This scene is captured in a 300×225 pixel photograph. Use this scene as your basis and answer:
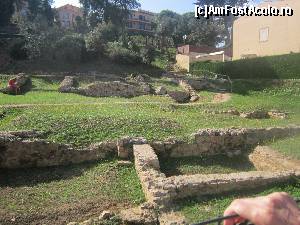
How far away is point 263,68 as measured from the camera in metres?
32.6

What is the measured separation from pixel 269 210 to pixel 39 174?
11362 millimetres

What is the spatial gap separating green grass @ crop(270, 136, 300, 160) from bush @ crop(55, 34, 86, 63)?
87.3ft

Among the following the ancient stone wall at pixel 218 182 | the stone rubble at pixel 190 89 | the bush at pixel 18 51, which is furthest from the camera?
the bush at pixel 18 51

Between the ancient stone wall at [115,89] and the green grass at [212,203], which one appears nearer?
the green grass at [212,203]

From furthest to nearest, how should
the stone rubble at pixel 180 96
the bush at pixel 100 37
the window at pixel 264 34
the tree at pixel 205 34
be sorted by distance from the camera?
the tree at pixel 205 34 → the bush at pixel 100 37 → the window at pixel 264 34 → the stone rubble at pixel 180 96

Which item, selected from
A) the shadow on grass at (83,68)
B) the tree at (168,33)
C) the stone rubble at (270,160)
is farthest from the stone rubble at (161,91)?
the tree at (168,33)

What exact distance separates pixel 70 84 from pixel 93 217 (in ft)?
59.4

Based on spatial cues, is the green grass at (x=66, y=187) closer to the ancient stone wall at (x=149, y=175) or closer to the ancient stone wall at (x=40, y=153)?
the ancient stone wall at (x=40, y=153)

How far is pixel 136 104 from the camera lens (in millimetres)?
22688

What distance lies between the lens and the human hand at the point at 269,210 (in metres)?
3.62

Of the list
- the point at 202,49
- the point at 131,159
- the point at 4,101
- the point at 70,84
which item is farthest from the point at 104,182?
the point at 202,49

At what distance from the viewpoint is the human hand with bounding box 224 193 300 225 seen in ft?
11.9

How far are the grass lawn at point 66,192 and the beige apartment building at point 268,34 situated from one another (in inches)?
1030

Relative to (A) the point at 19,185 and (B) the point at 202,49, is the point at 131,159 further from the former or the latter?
(B) the point at 202,49
